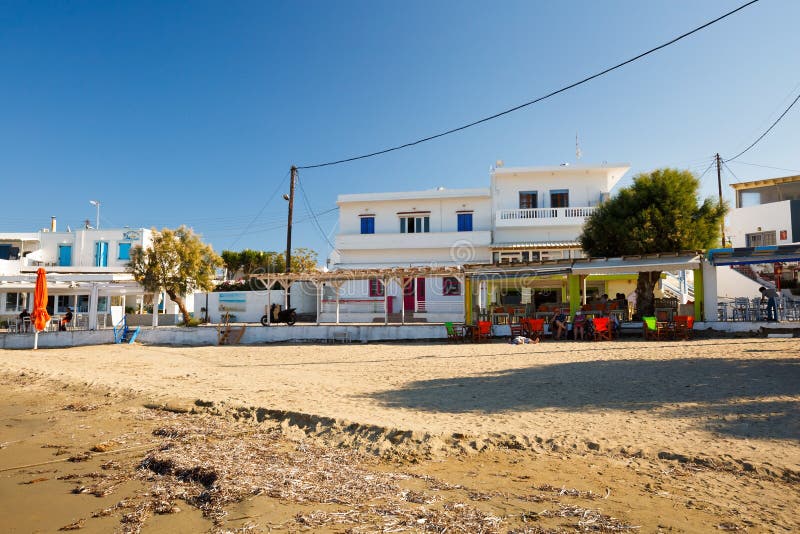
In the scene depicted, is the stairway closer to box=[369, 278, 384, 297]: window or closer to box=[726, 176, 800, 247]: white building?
box=[369, 278, 384, 297]: window

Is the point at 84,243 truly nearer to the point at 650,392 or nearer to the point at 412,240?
the point at 412,240

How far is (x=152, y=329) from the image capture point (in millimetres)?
22484

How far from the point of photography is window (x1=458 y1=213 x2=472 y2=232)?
30203mm

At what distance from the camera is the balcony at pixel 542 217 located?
27.8 m

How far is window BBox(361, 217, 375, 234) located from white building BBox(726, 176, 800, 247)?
21098mm

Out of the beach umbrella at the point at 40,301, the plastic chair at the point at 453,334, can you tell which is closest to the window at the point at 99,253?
the beach umbrella at the point at 40,301

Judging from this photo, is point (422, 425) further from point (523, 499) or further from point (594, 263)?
point (594, 263)

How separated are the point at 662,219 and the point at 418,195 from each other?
14709mm

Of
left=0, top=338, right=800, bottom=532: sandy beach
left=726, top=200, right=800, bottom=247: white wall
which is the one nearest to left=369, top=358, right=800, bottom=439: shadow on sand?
left=0, top=338, right=800, bottom=532: sandy beach

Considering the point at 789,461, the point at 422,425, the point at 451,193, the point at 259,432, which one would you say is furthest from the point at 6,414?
the point at 451,193

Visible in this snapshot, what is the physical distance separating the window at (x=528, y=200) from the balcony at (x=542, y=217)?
1.25m

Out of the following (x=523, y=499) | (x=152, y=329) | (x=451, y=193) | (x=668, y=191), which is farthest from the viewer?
(x=451, y=193)

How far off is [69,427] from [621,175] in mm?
29645

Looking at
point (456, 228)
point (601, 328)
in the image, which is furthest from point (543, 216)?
point (601, 328)
